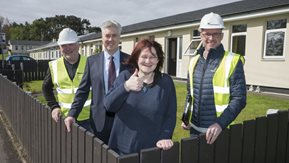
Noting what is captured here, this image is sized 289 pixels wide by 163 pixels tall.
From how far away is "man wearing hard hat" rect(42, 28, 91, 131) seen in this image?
3.43 meters

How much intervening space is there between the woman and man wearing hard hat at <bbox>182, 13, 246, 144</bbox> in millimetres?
444

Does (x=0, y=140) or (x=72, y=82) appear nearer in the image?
(x=72, y=82)

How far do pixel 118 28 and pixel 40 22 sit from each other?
117 meters

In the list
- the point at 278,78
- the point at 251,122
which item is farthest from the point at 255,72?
the point at 251,122

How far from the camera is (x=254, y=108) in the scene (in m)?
7.99

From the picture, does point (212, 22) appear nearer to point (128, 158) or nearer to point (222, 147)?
point (222, 147)

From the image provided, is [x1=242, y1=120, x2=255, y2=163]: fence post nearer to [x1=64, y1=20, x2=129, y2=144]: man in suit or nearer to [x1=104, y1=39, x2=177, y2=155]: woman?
[x1=104, y1=39, x2=177, y2=155]: woman

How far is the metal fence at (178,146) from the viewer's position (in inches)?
86.0

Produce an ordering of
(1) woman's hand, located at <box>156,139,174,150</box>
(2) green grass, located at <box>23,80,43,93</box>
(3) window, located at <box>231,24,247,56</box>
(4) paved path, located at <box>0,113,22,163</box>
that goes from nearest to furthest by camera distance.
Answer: (1) woman's hand, located at <box>156,139,174,150</box>, (4) paved path, located at <box>0,113,22,163</box>, (3) window, located at <box>231,24,247,56</box>, (2) green grass, located at <box>23,80,43,93</box>

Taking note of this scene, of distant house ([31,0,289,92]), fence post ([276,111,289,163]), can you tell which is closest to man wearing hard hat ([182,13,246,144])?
fence post ([276,111,289,163])

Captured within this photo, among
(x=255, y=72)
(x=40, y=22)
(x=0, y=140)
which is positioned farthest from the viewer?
(x=40, y=22)

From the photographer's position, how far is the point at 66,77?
11.5ft

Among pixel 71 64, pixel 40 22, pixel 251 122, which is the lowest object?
pixel 251 122

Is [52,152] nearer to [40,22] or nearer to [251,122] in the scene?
[251,122]
